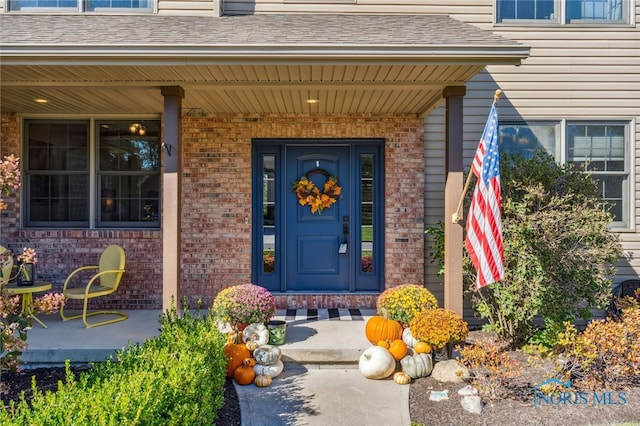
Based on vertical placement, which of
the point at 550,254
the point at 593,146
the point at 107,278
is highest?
the point at 593,146

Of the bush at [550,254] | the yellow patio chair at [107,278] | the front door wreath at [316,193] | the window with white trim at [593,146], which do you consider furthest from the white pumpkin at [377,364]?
the window with white trim at [593,146]

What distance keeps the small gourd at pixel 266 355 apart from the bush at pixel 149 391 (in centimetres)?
61

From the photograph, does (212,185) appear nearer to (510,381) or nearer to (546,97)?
(510,381)

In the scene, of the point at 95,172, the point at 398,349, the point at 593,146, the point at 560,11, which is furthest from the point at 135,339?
the point at 560,11

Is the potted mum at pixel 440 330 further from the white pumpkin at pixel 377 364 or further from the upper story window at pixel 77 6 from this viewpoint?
the upper story window at pixel 77 6

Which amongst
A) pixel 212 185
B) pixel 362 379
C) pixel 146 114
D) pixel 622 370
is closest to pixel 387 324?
pixel 362 379

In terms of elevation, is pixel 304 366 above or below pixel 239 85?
below

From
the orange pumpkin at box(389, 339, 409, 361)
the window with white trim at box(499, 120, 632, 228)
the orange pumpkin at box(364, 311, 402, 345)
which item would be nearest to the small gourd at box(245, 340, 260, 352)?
the orange pumpkin at box(364, 311, 402, 345)

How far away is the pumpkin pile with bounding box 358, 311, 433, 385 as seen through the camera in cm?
398

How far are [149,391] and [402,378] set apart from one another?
7.87 feet

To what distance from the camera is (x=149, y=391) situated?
231 cm

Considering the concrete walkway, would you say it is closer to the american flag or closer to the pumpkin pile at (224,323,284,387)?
the pumpkin pile at (224,323,284,387)

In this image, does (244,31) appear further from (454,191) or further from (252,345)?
(252,345)

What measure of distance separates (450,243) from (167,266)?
2963mm
